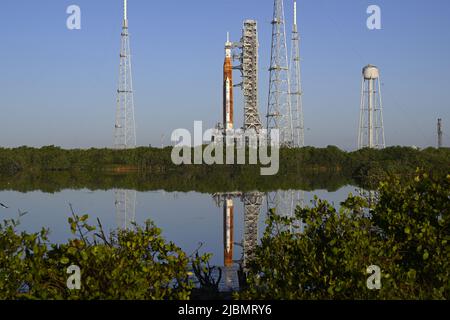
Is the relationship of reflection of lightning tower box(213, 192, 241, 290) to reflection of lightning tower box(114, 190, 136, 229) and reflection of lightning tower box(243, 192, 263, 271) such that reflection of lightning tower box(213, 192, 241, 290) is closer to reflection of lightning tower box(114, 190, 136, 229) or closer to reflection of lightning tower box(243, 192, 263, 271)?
reflection of lightning tower box(243, 192, 263, 271)

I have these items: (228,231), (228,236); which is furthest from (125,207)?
(228,236)

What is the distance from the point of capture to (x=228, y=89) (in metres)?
55.1

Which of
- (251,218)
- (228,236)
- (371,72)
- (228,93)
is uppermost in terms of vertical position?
(371,72)

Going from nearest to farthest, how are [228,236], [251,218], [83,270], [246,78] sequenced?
[83,270] → [228,236] → [251,218] → [246,78]

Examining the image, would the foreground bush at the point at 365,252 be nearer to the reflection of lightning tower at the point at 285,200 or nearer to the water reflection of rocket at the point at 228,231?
the water reflection of rocket at the point at 228,231

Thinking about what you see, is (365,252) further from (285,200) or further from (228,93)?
(228,93)

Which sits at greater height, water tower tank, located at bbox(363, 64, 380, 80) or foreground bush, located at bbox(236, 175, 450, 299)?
water tower tank, located at bbox(363, 64, 380, 80)

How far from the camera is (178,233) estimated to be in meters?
19.9

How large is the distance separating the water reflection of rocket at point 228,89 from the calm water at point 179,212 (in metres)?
19.3

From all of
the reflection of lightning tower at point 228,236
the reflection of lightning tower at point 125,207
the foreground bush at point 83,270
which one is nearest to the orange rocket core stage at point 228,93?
the reflection of lightning tower at point 125,207

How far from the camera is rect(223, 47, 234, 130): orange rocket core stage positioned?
54484 millimetres

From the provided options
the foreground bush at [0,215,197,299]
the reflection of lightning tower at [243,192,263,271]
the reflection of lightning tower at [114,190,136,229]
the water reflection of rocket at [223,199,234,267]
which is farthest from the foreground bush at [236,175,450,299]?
the reflection of lightning tower at [114,190,136,229]

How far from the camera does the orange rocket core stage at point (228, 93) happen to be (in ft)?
179

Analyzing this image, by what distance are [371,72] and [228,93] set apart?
694 inches
